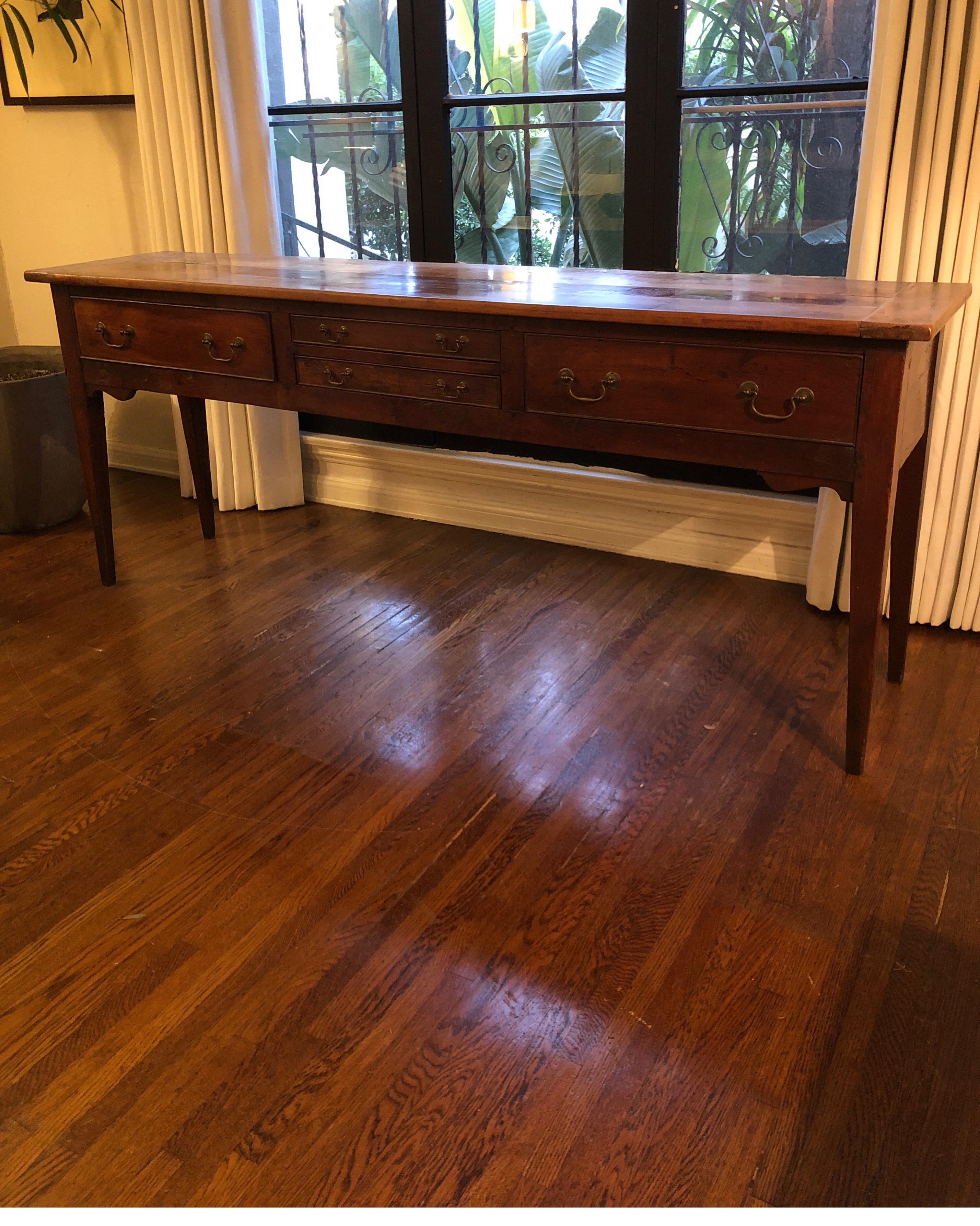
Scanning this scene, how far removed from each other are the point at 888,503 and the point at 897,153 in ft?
2.98

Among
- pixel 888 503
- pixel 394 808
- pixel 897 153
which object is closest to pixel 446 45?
pixel 897 153

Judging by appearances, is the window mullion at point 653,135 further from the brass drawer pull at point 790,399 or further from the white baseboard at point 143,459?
the white baseboard at point 143,459

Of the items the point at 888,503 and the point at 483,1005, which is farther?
the point at 888,503

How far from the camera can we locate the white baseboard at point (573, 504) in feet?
8.88

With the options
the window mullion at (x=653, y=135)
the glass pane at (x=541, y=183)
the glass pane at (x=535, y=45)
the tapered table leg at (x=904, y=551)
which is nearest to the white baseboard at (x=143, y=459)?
the glass pane at (x=541, y=183)

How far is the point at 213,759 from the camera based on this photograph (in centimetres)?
203

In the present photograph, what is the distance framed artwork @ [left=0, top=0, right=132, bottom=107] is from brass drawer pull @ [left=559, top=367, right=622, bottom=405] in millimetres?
2101

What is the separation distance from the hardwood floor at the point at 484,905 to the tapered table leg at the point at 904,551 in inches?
3.4

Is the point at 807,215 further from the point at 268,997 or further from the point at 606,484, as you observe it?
the point at 268,997

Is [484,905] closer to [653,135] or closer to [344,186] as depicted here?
[653,135]

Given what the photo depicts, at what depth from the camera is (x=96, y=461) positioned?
2.66m

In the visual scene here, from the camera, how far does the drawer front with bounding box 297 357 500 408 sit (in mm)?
1986

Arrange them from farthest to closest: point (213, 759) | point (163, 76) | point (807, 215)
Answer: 1. point (163, 76)
2. point (807, 215)
3. point (213, 759)

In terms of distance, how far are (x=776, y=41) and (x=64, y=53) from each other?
7.18ft
